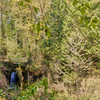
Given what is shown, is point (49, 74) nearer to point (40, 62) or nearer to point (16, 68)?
point (40, 62)

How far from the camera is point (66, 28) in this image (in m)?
8.74

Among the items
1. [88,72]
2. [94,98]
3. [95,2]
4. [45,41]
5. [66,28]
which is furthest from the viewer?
[45,41]

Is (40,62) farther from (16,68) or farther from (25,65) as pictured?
(16,68)

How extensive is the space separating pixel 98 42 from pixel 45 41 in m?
3.86

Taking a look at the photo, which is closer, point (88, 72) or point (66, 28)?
point (88, 72)

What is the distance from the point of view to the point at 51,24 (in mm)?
9594

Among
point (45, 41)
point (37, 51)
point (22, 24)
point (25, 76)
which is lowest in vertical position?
point (25, 76)

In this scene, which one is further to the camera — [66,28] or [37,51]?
[37,51]

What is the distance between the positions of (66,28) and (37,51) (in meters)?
2.86

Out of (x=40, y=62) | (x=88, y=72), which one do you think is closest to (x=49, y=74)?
(x=40, y=62)

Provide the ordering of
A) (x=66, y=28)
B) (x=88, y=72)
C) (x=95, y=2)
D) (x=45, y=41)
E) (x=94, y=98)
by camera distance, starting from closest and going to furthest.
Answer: (x=94, y=98), (x=95, y=2), (x=88, y=72), (x=66, y=28), (x=45, y=41)

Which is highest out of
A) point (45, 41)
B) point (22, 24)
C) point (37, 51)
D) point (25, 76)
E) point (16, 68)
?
point (22, 24)

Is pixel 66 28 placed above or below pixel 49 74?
above

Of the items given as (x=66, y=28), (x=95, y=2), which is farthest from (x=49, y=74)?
(x=95, y=2)
